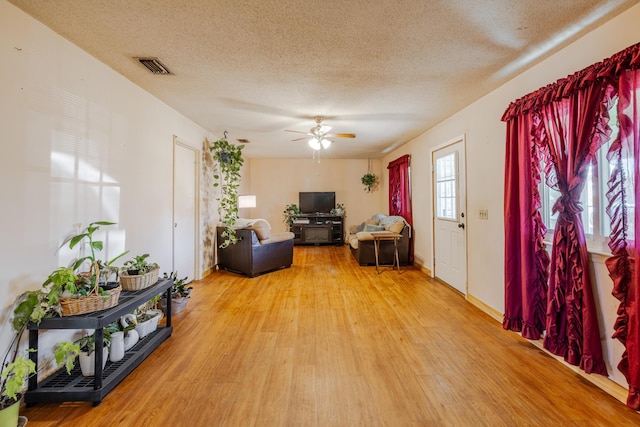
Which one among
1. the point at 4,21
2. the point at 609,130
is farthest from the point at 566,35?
the point at 4,21

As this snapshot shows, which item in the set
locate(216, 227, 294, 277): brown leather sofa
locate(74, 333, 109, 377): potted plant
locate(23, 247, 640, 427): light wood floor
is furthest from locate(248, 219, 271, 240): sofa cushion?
locate(74, 333, 109, 377): potted plant

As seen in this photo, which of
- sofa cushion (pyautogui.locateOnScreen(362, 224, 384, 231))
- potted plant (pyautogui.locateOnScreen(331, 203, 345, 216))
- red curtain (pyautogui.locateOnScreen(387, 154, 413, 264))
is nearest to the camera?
red curtain (pyautogui.locateOnScreen(387, 154, 413, 264))

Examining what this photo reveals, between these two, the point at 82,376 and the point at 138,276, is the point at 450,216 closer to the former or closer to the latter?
the point at 138,276

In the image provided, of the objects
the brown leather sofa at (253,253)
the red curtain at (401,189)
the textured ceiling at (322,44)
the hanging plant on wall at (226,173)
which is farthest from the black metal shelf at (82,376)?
the red curtain at (401,189)

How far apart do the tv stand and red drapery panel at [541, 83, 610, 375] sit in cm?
555

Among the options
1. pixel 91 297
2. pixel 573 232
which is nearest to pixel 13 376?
pixel 91 297

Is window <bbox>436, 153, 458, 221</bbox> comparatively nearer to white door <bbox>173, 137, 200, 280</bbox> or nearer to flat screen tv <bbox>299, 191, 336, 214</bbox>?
flat screen tv <bbox>299, 191, 336, 214</bbox>

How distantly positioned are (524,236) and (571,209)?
0.48 m

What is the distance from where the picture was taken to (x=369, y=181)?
753 centimetres

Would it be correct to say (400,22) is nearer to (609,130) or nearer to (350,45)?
(350,45)

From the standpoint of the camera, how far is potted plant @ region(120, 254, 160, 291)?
214 centimetres

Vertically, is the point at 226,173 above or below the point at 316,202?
above

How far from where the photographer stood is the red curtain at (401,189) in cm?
542

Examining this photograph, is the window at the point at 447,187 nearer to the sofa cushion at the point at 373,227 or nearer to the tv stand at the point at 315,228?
the sofa cushion at the point at 373,227
